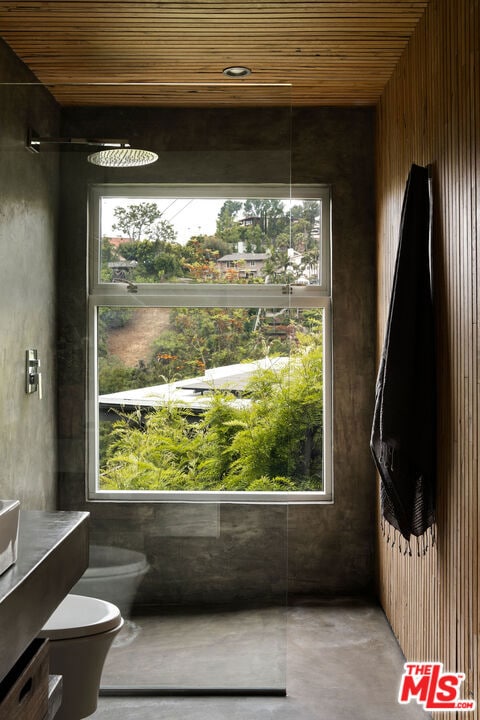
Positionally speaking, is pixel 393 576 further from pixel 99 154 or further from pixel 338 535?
pixel 99 154

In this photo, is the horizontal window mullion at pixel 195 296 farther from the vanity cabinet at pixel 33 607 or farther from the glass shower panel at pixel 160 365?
the vanity cabinet at pixel 33 607

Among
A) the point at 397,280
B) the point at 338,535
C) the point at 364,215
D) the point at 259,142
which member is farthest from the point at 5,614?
the point at 364,215

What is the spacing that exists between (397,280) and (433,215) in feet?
0.90

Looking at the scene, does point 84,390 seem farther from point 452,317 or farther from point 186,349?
point 452,317

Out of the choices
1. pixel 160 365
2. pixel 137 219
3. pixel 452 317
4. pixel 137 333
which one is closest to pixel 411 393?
pixel 452 317

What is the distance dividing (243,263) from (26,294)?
834 mm

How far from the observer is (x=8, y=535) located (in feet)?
5.13

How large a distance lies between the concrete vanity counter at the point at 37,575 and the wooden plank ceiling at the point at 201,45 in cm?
157

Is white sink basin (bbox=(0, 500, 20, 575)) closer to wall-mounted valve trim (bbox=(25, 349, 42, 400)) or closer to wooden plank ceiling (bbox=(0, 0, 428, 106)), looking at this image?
wall-mounted valve trim (bbox=(25, 349, 42, 400))

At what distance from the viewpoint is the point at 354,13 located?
2.67 metres

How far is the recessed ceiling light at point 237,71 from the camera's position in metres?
3.21

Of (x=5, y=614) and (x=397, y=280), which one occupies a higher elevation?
(x=397, y=280)

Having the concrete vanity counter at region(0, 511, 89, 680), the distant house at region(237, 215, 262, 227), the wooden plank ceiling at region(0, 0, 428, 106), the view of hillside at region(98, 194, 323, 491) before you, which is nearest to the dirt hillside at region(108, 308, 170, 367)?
the view of hillside at region(98, 194, 323, 491)

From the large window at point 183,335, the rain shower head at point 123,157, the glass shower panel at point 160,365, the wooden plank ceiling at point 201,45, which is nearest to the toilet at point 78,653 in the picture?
the glass shower panel at point 160,365
